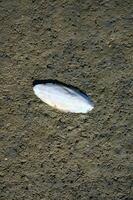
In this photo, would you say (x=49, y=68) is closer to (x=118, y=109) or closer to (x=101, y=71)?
(x=101, y=71)

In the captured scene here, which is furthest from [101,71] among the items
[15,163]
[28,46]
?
[15,163]

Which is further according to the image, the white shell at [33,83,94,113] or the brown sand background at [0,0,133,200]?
the white shell at [33,83,94,113]

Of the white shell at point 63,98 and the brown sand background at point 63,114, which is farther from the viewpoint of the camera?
the white shell at point 63,98
